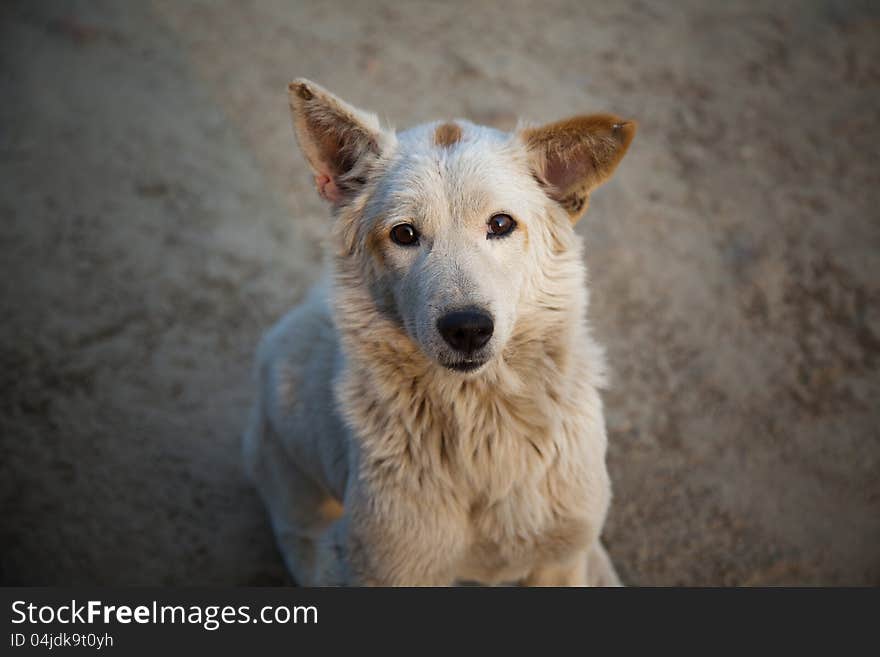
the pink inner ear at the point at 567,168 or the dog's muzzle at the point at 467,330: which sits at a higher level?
the pink inner ear at the point at 567,168

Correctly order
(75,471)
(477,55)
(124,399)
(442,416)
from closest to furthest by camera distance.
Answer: (442,416)
(75,471)
(124,399)
(477,55)

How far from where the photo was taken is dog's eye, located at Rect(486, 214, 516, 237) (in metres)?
2.48

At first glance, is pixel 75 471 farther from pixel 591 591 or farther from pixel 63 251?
pixel 591 591

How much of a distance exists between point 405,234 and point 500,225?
35 cm

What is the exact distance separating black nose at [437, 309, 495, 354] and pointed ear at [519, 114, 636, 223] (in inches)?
28.3

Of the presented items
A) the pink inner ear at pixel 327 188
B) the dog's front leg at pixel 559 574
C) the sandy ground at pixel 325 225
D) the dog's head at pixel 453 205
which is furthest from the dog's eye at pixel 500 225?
the sandy ground at pixel 325 225

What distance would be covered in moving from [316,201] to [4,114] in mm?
3037

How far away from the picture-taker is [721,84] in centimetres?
604

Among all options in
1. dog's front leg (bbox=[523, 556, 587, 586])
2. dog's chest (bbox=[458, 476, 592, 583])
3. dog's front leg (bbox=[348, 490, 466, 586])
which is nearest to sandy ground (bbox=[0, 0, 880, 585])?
dog's front leg (bbox=[523, 556, 587, 586])

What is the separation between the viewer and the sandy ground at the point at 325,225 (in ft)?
12.8

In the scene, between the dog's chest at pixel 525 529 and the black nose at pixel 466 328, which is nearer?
the black nose at pixel 466 328

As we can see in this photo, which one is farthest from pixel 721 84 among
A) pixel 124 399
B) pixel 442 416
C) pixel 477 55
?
pixel 124 399

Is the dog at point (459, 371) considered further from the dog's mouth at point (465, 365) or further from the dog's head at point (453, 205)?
the dog's mouth at point (465, 365)

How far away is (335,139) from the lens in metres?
2.68
